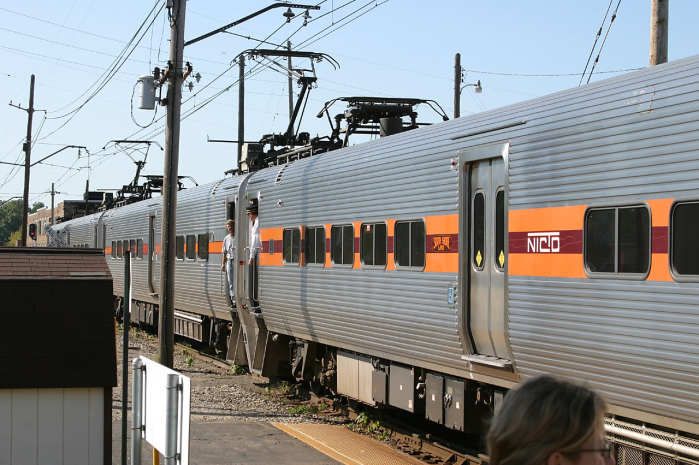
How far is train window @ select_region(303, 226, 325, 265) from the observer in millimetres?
14461

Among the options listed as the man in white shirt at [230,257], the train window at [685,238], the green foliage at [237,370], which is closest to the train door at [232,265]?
the man in white shirt at [230,257]

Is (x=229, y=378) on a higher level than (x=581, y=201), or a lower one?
lower

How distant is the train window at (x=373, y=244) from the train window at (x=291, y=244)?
2535 mm

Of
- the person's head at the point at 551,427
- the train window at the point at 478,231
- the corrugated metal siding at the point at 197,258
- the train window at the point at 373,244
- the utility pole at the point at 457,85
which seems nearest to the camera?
the person's head at the point at 551,427

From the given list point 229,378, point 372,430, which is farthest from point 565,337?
point 229,378

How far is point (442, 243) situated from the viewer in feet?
35.6

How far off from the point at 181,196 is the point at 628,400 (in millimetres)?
17292

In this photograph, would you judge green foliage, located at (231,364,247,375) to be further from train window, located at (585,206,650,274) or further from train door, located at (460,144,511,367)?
train window, located at (585,206,650,274)

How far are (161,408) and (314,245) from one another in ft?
28.5

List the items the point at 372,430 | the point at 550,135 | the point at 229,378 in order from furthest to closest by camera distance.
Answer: the point at 229,378 < the point at 372,430 < the point at 550,135

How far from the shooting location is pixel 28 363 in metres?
7.89

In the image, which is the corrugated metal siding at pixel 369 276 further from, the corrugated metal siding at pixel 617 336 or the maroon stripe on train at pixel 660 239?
the maroon stripe on train at pixel 660 239

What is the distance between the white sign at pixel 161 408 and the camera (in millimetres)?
5781

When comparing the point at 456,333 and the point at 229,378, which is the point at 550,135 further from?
the point at 229,378
